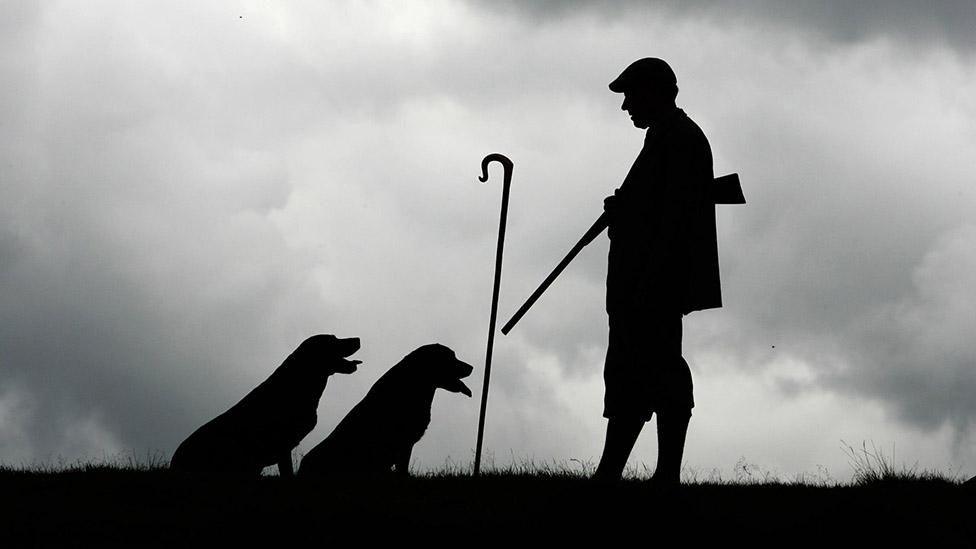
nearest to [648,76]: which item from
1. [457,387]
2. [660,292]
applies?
[660,292]

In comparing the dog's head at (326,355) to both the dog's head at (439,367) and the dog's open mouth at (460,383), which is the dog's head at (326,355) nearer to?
the dog's head at (439,367)

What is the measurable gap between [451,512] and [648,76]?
9.16ft

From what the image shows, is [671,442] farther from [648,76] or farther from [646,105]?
[648,76]

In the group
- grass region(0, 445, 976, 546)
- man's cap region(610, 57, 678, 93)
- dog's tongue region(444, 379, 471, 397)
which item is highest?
man's cap region(610, 57, 678, 93)

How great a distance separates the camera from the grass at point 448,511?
4676mm

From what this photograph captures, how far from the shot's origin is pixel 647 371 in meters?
6.07

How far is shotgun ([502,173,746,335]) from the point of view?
21.3ft

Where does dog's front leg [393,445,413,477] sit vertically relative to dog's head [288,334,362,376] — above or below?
below

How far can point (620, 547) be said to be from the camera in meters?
4.53

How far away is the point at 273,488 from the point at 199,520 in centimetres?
88

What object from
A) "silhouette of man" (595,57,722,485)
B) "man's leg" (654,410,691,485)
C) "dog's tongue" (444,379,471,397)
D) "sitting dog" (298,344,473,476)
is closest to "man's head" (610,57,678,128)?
"silhouette of man" (595,57,722,485)

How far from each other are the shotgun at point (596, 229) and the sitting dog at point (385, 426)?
1308mm

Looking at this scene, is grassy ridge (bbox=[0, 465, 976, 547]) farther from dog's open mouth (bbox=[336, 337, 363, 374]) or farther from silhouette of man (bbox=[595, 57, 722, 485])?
dog's open mouth (bbox=[336, 337, 363, 374])

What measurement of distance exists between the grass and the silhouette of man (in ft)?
1.28
